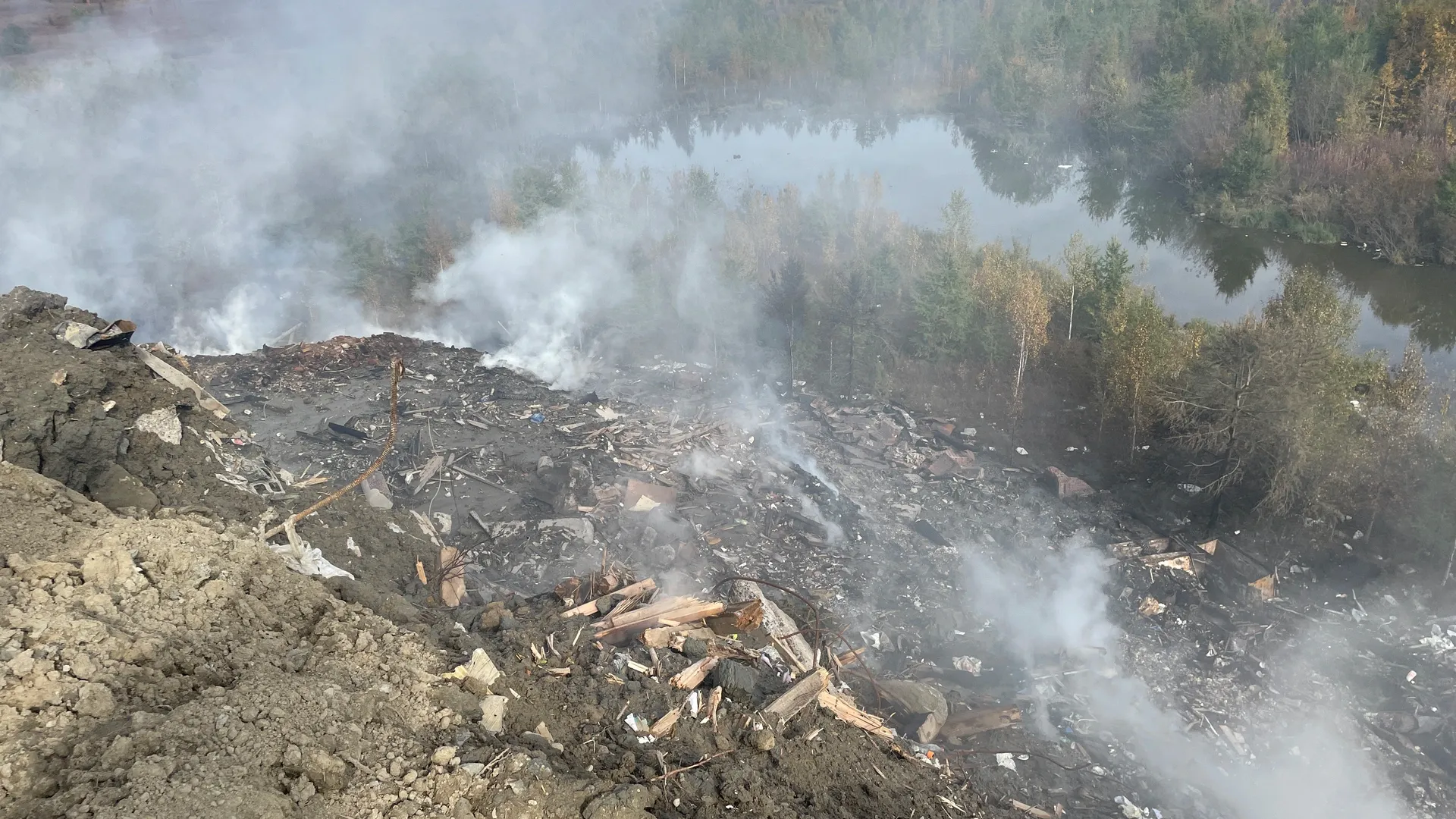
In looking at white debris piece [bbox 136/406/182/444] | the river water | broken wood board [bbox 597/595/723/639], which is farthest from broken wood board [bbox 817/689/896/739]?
the river water

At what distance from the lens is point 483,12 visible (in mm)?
46250

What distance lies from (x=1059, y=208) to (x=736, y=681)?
42.2 m

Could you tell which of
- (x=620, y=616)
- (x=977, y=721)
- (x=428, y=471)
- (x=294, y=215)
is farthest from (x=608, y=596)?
(x=294, y=215)

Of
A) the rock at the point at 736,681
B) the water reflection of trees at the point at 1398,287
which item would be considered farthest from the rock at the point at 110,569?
the water reflection of trees at the point at 1398,287

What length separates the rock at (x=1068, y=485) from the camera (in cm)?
1773

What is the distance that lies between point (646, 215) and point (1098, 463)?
78.4 feet

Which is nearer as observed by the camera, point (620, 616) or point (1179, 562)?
point (620, 616)

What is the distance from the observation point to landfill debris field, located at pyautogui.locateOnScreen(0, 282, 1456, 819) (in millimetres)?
4953

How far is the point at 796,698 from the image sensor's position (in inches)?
275

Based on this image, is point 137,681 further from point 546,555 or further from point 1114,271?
point 1114,271

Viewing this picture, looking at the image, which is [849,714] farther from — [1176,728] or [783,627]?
[1176,728]

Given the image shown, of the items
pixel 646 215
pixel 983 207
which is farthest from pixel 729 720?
pixel 983 207

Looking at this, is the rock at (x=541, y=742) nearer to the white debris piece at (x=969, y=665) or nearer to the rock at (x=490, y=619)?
the rock at (x=490, y=619)

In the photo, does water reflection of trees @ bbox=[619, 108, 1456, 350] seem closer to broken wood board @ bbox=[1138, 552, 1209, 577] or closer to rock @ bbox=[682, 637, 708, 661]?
broken wood board @ bbox=[1138, 552, 1209, 577]
